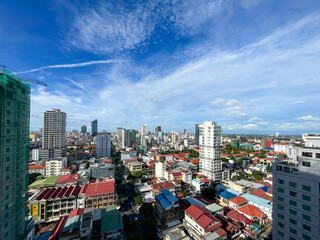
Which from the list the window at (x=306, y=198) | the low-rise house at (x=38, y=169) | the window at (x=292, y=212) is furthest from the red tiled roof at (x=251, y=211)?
the low-rise house at (x=38, y=169)

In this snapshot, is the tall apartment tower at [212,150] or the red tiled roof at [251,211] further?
the tall apartment tower at [212,150]

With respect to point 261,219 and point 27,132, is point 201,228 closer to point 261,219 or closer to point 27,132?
point 261,219

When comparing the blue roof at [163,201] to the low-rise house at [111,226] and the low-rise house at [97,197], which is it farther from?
the low-rise house at [97,197]

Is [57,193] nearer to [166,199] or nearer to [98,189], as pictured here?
[98,189]

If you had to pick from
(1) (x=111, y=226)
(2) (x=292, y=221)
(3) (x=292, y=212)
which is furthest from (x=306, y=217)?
(1) (x=111, y=226)

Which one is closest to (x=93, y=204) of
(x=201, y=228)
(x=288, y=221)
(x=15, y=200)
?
(x=15, y=200)

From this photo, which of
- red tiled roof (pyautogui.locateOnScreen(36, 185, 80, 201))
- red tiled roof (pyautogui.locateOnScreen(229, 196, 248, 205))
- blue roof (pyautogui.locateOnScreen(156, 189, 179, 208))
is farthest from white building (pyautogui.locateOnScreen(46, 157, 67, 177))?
red tiled roof (pyautogui.locateOnScreen(229, 196, 248, 205))
